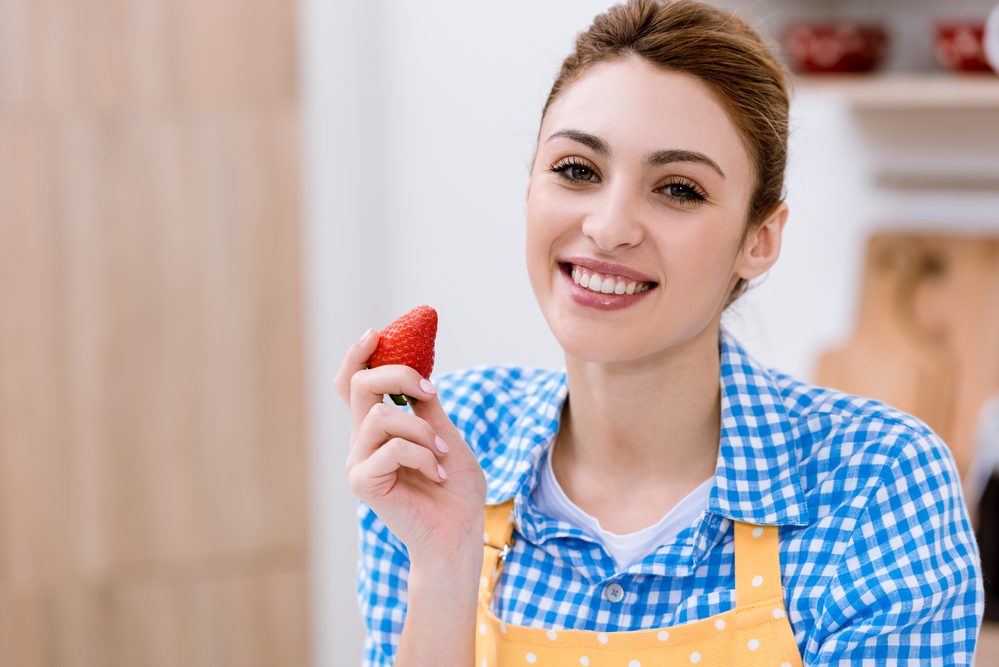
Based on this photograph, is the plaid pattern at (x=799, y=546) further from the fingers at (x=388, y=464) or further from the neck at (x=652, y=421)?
the fingers at (x=388, y=464)

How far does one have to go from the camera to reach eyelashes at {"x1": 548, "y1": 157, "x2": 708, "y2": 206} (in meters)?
1.16

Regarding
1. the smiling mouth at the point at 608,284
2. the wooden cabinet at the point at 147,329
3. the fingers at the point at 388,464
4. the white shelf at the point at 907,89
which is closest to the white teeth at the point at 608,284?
the smiling mouth at the point at 608,284

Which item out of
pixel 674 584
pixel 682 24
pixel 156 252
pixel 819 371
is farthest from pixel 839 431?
pixel 156 252

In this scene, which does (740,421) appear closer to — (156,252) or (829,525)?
(829,525)

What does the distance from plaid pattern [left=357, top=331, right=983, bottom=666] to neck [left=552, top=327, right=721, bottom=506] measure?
0.12ft

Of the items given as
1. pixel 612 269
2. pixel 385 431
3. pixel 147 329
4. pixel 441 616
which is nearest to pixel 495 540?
pixel 441 616

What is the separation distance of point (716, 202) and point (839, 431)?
26 cm

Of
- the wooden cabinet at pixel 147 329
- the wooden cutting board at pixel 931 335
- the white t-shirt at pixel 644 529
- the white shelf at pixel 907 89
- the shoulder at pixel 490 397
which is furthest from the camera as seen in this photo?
the wooden cabinet at pixel 147 329

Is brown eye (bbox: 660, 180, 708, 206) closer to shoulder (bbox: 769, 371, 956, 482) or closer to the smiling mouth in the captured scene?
the smiling mouth

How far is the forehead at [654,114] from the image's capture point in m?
1.15

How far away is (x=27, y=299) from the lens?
2.28m

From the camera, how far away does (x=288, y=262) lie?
247cm

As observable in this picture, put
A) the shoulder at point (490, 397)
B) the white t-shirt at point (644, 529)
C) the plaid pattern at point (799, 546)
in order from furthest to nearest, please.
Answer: the shoulder at point (490, 397) < the white t-shirt at point (644, 529) < the plaid pattern at point (799, 546)

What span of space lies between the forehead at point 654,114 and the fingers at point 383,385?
283 millimetres
